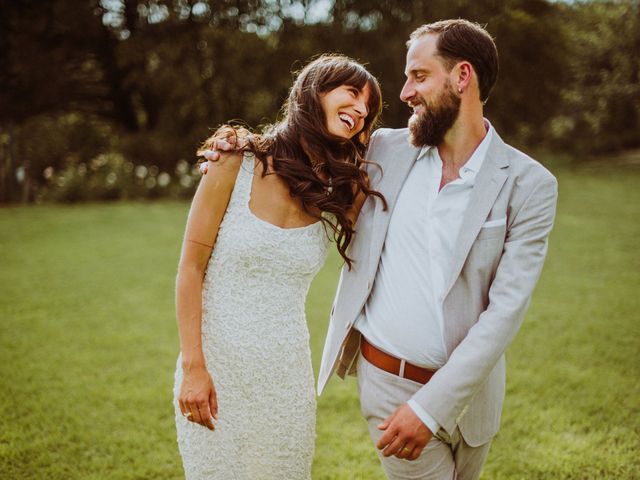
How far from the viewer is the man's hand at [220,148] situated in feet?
7.49

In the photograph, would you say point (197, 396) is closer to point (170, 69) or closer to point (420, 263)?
point (420, 263)

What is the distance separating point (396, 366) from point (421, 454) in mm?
359

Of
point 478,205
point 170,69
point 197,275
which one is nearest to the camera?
point 478,205

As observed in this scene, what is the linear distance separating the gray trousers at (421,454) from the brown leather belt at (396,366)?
2cm

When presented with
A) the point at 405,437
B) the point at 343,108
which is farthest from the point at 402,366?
the point at 343,108

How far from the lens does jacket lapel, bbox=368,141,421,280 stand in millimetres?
2312

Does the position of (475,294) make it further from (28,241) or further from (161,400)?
(28,241)

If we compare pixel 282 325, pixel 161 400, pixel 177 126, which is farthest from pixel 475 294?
pixel 177 126

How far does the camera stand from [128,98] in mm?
18750

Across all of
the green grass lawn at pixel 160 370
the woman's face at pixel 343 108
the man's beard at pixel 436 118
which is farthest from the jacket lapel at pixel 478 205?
the green grass lawn at pixel 160 370

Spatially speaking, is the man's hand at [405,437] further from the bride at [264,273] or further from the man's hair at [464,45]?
the man's hair at [464,45]

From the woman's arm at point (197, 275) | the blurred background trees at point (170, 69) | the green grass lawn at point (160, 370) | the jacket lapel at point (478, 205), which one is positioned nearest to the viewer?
the jacket lapel at point (478, 205)

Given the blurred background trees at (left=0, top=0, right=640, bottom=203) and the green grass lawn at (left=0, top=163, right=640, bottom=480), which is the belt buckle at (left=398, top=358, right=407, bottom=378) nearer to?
the green grass lawn at (left=0, top=163, right=640, bottom=480)

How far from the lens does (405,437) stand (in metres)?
2.03
